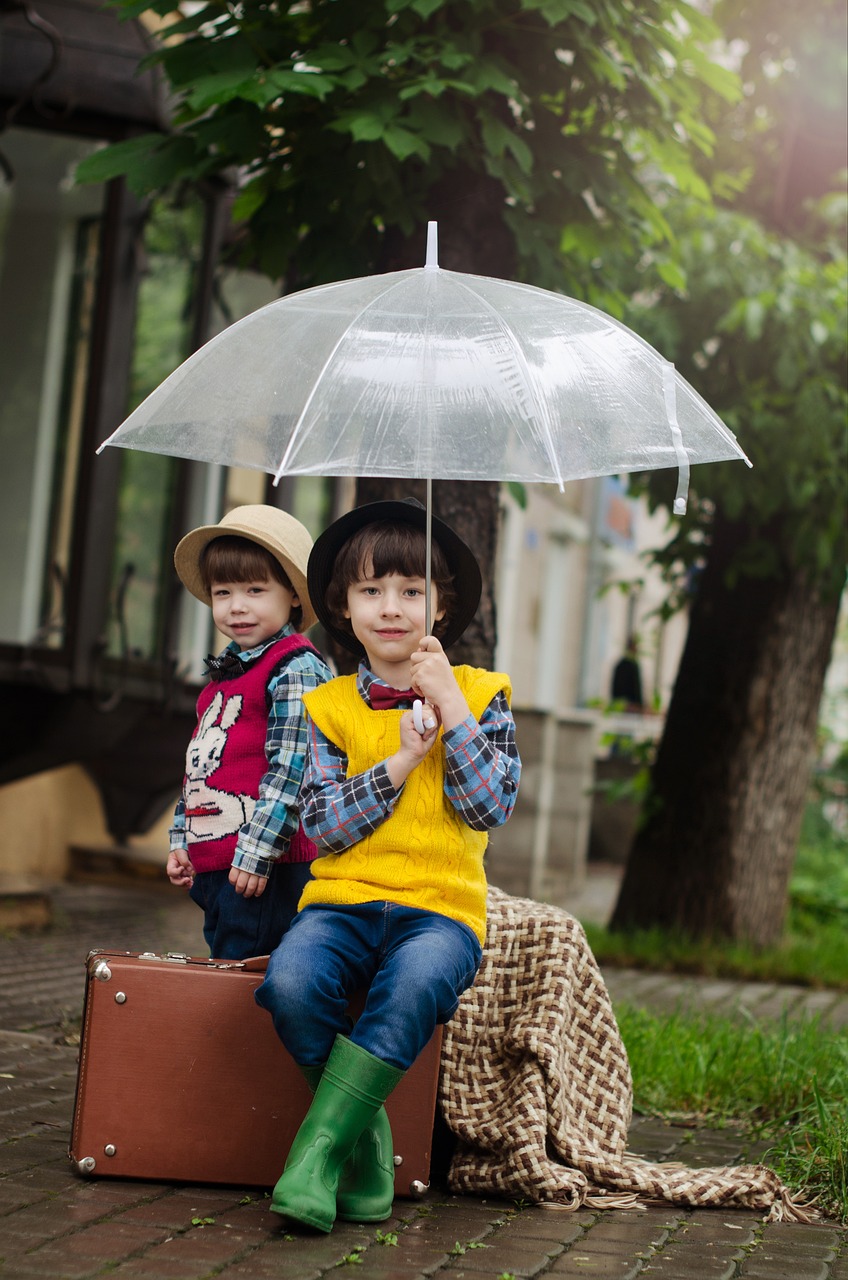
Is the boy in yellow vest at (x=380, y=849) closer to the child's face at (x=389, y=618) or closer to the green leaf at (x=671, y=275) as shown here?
the child's face at (x=389, y=618)

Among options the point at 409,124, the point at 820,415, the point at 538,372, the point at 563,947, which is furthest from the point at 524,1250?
the point at 820,415

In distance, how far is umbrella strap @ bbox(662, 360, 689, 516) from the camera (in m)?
3.11

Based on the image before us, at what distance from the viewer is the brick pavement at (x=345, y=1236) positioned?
278cm

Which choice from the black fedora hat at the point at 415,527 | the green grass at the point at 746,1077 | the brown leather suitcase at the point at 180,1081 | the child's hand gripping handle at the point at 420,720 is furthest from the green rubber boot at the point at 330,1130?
the green grass at the point at 746,1077

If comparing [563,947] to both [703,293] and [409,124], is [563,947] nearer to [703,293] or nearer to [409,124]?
[409,124]

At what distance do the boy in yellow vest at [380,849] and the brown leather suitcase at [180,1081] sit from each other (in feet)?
0.61

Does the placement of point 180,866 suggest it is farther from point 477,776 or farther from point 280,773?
point 477,776

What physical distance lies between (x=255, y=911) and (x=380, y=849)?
564 millimetres

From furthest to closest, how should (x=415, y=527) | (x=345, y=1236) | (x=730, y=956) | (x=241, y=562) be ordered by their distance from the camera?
(x=730, y=956), (x=241, y=562), (x=415, y=527), (x=345, y=1236)

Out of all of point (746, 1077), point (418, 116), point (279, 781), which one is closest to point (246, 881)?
point (279, 781)

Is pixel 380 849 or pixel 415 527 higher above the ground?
pixel 415 527

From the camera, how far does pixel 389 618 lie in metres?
3.35

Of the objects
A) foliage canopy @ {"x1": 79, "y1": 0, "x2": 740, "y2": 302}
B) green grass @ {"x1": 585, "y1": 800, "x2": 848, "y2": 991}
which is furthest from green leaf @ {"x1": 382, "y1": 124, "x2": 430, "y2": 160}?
green grass @ {"x1": 585, "y1": 800, "x2": 848, "y2": 991}

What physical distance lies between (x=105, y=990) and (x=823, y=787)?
9952 mm
